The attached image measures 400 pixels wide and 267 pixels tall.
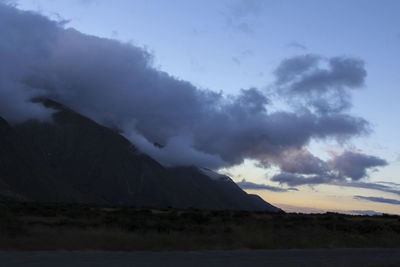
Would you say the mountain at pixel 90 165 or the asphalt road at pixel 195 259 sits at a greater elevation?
the mountain at pixel 90 165

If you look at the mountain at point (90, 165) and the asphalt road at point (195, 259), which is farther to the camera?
the mountain at point (90, 165)

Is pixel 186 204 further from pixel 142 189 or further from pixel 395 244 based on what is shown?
pixel 395 244

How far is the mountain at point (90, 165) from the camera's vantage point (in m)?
109

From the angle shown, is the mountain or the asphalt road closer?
the asphalt road

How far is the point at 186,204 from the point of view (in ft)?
484

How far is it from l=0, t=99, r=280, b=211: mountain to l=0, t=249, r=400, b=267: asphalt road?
297 ft

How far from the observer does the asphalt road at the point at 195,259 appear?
521 inches

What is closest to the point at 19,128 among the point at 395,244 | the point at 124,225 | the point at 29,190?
the point at 29,190

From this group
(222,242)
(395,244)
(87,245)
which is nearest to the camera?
(87,245)

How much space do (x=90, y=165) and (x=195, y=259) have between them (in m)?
128

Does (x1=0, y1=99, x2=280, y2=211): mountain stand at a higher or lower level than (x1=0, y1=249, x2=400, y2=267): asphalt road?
higher

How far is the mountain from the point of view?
10881cm

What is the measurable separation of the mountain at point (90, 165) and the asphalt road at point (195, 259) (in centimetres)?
9052

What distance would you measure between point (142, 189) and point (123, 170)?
9521 millimetres
